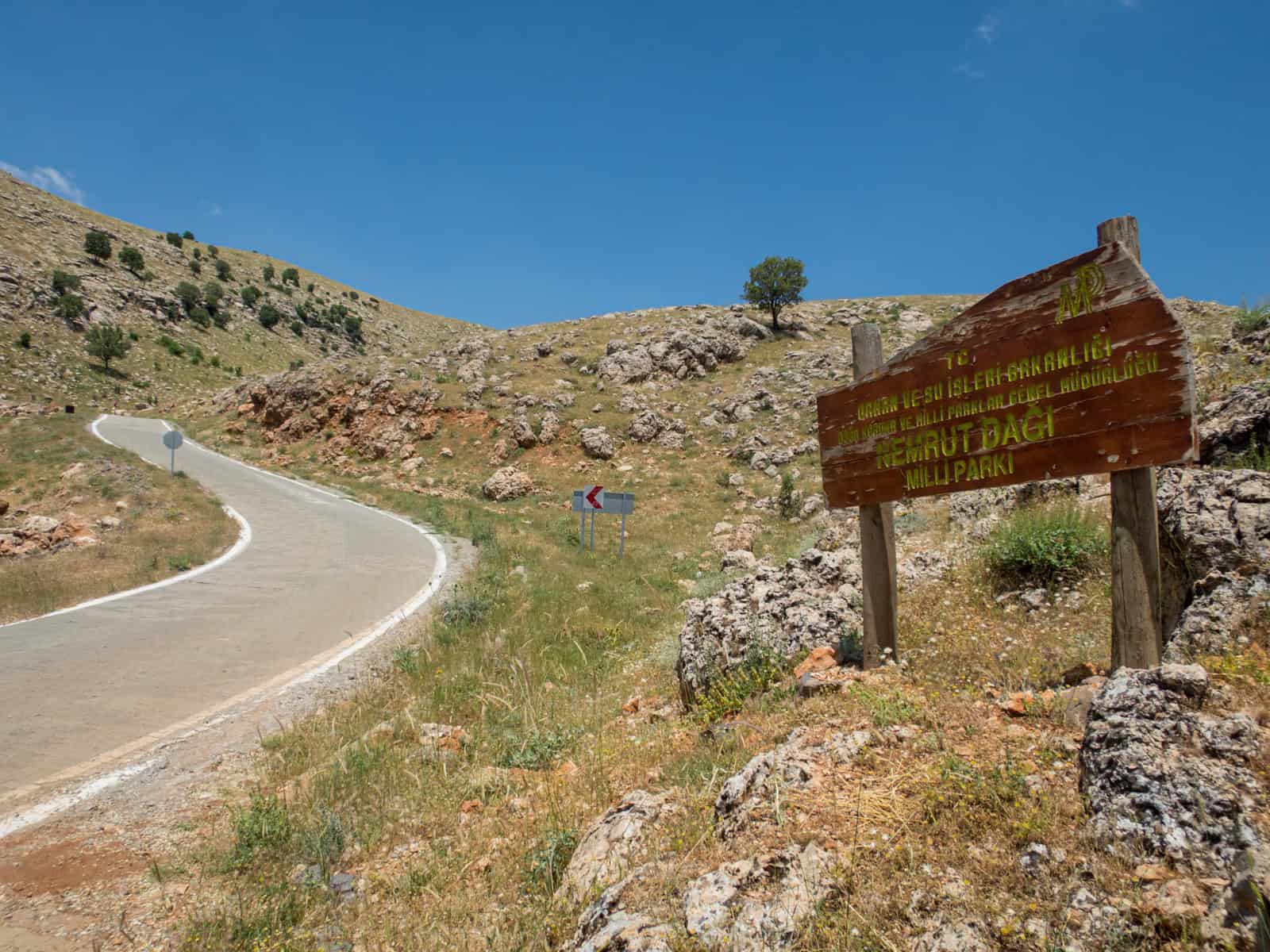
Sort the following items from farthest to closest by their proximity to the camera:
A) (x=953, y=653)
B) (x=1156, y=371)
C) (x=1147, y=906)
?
(x=953, y=653) < (x=1156, y=371) < (x=1147, y=906)

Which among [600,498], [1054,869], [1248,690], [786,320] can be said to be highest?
[786,320]

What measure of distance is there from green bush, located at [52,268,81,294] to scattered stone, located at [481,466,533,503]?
145 feet

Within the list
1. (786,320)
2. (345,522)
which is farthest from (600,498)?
(786,320)

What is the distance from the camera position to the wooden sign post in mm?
3443

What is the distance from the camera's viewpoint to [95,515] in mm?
14820

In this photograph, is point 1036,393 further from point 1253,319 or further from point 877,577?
point 1253,319

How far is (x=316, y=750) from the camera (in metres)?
5.00

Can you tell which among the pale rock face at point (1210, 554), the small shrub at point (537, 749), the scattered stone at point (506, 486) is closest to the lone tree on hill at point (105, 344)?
the scattered stone at point (506, 486)

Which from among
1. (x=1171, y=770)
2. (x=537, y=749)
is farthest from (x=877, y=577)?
(x=537, y=749)

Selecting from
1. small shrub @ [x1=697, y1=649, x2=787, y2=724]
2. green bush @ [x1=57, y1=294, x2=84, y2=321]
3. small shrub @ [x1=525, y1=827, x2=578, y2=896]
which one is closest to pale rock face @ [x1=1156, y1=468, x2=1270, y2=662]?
small shrub @ [x1=697, y1=649, x2=787, y2=724]

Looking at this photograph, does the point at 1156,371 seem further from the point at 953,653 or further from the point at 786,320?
the point at 786,320

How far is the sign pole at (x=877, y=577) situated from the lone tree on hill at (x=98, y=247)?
7027 centimetres

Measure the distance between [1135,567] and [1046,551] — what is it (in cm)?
206

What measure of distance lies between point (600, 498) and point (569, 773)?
10.4 m
